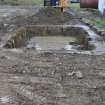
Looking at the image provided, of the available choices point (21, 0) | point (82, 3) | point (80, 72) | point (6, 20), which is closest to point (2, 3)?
point (21, 0)

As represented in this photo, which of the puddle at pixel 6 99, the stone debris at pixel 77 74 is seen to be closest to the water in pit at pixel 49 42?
the stone debris at pixel 77 74

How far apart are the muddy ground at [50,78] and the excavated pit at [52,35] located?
2.95 metres

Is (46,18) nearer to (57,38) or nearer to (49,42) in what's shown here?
(57,38)

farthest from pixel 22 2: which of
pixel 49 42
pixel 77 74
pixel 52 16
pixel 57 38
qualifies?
pixel 77 74

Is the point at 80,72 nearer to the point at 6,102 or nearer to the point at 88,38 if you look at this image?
the point at 6,102

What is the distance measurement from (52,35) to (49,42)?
5.51ft

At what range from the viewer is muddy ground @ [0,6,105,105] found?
693 cm

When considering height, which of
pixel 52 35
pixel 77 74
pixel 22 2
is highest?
pixel 77 74

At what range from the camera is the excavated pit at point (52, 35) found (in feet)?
46.3

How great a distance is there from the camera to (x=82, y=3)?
21906 mm

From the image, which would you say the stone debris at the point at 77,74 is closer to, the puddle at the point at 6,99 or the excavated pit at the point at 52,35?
the puddle at the point at 6,99

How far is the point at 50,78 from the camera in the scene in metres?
8.21

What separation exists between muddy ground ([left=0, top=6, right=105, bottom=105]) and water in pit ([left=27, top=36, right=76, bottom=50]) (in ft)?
8.72

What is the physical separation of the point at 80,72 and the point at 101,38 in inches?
192
